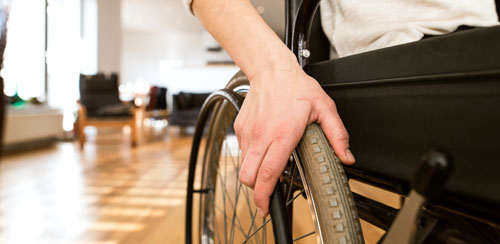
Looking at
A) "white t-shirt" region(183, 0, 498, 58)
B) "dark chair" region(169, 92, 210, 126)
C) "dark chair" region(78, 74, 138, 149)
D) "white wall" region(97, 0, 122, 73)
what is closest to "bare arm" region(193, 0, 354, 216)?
"white t-shirt" region(183, 0, 498, 58)

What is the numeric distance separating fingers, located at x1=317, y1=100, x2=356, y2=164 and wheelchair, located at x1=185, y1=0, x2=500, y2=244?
12mm

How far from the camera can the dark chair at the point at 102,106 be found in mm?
4539

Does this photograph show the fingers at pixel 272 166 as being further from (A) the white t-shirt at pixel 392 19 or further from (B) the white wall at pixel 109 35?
(B) the white wall at pixel 109 35

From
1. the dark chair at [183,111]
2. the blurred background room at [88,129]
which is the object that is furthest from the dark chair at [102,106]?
the dark chair at [183,111]

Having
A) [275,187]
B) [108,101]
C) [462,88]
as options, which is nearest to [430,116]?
[462,88]

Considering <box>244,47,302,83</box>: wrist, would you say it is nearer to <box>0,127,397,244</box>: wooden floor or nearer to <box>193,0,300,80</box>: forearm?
<box>193,0,300,80</box>: forearm

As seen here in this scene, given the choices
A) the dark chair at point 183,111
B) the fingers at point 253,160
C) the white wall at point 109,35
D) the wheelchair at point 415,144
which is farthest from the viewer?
the white wall at point 109,35

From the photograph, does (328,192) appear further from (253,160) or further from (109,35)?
(109,35)

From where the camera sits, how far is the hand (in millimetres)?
350

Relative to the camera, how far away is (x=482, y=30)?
0.90 ft

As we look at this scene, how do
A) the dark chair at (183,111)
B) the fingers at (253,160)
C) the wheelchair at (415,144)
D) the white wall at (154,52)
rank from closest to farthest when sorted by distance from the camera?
the wheelchair at (415,144), the fingers at (253,160), the dark chair at (183,111), the white wall at (154,52)

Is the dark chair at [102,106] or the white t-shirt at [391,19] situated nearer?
the white t-shirt at [391,19]

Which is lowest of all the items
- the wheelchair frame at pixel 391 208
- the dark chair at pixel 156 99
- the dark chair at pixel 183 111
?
the wheelchair frame at pixel 391 208

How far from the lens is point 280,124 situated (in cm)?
35
